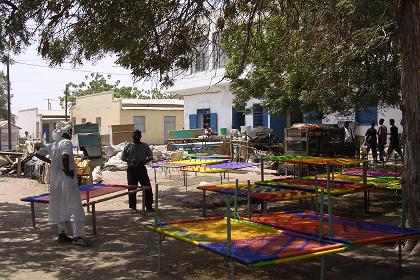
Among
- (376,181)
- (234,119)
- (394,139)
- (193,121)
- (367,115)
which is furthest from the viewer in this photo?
(193,121)

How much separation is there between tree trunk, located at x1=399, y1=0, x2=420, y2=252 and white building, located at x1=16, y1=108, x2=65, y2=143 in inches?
1950

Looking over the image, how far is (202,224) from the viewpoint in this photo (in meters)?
6.00

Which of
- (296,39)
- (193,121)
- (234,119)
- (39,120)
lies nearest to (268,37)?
(296,39)

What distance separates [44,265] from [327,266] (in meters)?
3.29

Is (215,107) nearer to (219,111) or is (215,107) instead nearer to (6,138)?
(219,111)

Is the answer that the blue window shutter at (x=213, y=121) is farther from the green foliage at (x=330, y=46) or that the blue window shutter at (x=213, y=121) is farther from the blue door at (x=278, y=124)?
the green foliage at (x=330, y=46)

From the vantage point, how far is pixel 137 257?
6.29m

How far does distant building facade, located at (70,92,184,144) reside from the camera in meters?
41.4

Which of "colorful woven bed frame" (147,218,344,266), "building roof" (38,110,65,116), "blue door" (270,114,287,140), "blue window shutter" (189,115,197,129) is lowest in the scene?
"colorful woven bed frame" (147,218,344,266)

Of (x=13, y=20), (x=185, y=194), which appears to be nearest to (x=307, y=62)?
(x=185, y=194)

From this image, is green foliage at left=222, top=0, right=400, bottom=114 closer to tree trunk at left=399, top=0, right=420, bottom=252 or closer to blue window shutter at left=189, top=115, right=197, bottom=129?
tree trunk at left=399, top=0, right=420, bottom=252

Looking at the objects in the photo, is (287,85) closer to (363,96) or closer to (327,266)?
(363,96)

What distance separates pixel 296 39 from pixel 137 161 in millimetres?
4374

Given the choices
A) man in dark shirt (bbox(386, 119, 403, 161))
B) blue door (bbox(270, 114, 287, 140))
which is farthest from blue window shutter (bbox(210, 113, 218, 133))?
man in dark shirt (bbox(386, 119, 403, 161))
